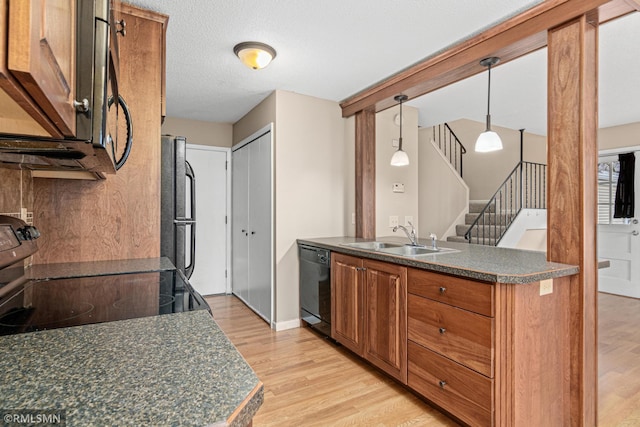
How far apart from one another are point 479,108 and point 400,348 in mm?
2870

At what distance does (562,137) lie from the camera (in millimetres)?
1854

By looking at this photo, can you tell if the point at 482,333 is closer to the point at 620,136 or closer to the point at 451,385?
the point at 451,385

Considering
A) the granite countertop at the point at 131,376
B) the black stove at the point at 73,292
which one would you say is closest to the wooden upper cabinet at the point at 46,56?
the granite countertop at the point at 131,376

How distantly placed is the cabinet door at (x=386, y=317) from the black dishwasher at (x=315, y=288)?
570mm

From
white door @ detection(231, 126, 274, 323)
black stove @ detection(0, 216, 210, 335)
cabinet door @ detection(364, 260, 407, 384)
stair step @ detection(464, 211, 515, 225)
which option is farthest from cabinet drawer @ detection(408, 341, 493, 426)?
stair step @ detection(464, 211, 515, 225)

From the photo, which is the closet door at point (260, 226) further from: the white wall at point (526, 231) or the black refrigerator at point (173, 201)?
the white wall at point (526, 231)

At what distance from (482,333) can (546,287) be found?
40 cm

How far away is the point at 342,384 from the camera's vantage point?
2326 mm

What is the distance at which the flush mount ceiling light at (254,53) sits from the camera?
7.91 ft

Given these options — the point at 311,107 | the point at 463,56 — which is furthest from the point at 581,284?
the point at 311,107

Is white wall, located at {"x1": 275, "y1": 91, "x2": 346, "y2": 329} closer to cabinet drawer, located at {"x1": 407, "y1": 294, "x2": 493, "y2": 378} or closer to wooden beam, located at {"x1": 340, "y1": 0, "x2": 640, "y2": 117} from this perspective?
wooden beam, located at {"x1": 340, "y1": 0, "x2": 640, "y2": 117}

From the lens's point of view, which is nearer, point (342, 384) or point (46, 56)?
point (46, 56)

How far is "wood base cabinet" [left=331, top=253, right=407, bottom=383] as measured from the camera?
7.20 feet

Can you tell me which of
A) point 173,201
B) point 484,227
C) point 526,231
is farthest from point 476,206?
point 173,201
